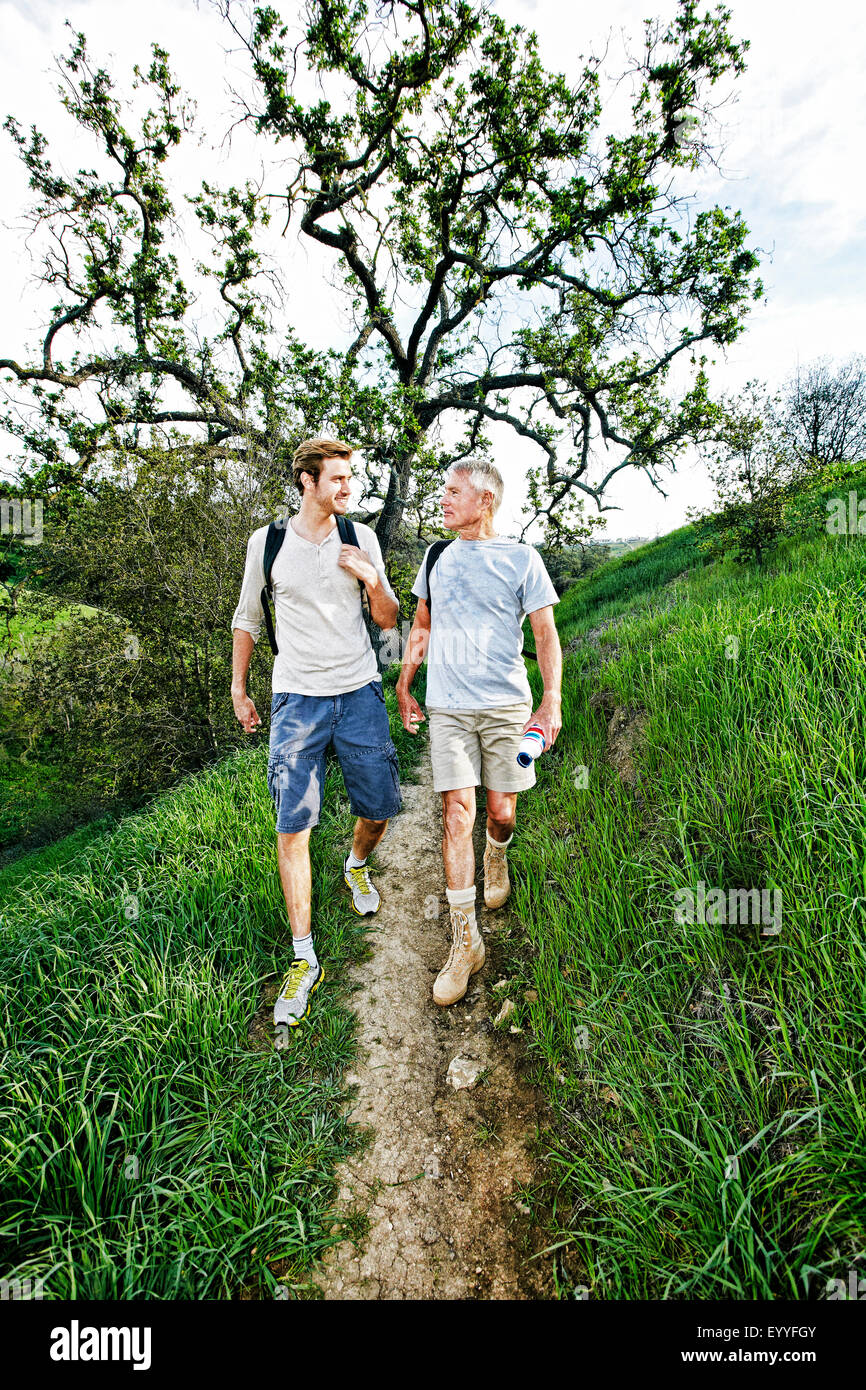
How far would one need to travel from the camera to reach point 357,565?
2.71 meters

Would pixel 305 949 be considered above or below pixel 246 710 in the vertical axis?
below

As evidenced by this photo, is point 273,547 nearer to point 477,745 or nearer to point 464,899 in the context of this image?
point 477,745

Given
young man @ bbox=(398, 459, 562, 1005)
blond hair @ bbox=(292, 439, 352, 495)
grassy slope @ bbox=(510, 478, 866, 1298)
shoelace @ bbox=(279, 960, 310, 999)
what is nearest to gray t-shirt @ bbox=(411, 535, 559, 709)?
young man @ bbox=(398, 459, 562, 1005)

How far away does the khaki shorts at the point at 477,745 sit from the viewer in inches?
109

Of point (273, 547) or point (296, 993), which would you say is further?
point (273, 547)

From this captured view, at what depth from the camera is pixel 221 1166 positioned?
1.76 meters

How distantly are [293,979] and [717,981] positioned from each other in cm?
194

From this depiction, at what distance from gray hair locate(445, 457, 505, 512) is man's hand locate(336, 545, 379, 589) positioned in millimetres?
706

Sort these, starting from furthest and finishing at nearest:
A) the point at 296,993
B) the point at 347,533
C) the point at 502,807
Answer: the point at 502,807 → the point at 347,533 → the point at 296,993

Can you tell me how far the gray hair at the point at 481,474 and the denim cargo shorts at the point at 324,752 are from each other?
1272 millimetres

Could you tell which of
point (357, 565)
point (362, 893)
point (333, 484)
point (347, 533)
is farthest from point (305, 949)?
point (333, 484)

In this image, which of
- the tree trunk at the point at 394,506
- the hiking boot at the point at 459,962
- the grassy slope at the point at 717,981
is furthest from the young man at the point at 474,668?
the tree trunk at the point at 394,506
